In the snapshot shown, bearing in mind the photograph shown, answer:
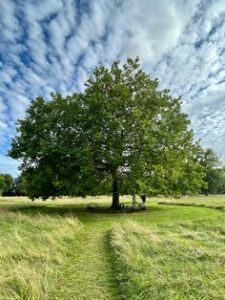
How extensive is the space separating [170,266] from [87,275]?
2283mm

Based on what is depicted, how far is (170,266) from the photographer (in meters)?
9.55

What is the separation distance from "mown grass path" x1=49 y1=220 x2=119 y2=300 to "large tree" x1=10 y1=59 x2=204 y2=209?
49.3ft

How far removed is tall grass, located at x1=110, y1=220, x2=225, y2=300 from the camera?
7.49 m

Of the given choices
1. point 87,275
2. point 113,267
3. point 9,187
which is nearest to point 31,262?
point 87,275

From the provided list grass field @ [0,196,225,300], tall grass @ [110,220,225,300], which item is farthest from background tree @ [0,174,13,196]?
tall grass @ [110,220,225,300]

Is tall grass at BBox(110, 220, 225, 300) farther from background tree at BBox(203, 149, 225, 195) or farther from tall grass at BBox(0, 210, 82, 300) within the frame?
background tree at BBox(203, 149, 225, 195)

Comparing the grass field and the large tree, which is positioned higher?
the large tree

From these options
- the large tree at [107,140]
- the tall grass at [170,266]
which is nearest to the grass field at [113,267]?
the tall grass at [170,266]

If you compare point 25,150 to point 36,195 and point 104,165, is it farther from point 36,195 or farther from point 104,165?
point 104,165

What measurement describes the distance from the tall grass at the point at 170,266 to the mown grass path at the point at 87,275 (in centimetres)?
33

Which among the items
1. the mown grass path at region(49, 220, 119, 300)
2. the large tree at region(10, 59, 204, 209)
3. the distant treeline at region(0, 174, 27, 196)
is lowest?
the mown grass path at region(49, 220, 119, 300)

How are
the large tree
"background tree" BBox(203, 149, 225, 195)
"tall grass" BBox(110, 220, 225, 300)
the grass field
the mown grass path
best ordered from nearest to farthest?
"tall grass" BBox(110, 220, 225, 300) → the grass field → the mown grass path → the large tree → "background tree" BBox(203, 149, 225, 195)

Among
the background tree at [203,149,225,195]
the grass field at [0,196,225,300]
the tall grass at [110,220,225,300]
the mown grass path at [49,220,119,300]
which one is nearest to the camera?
the tall grass at [110,220,225,300]

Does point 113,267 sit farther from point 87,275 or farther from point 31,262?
point 31,262
